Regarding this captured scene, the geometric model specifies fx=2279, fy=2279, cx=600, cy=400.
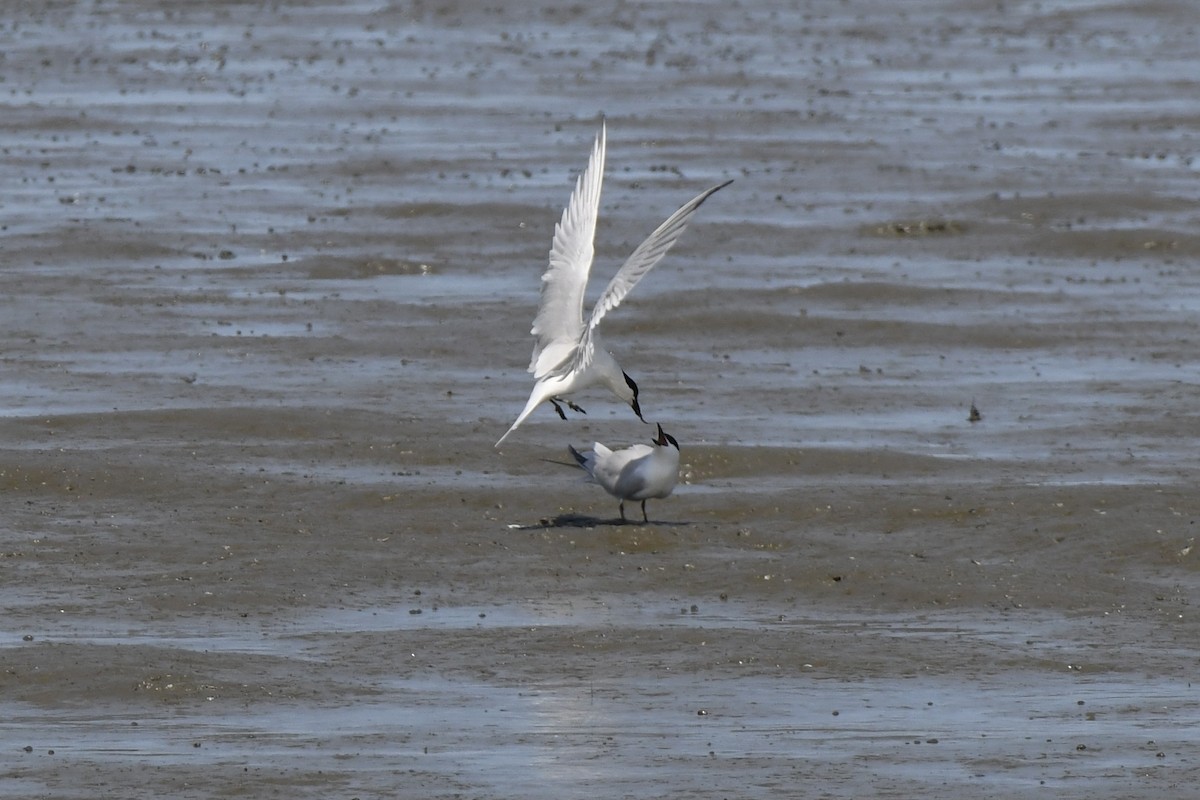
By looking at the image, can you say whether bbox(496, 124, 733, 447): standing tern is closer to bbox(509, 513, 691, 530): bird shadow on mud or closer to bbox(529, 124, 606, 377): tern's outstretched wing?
bbox(529, 124, 606, 377): tern's outstretched wing

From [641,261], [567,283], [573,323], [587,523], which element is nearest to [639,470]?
[587,523]

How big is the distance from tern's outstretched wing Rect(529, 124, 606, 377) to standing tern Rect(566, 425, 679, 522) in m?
0.51

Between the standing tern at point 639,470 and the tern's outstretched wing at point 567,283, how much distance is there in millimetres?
514

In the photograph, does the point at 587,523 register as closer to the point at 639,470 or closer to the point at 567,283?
the point at 639,470

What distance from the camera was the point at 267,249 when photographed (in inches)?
651

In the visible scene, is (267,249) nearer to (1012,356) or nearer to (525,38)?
(1012,356)

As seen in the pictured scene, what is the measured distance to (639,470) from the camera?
33.8ft

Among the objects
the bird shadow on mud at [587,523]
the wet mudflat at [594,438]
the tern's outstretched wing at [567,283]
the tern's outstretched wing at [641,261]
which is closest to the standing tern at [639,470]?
the bird shadow on mud at [587,523]

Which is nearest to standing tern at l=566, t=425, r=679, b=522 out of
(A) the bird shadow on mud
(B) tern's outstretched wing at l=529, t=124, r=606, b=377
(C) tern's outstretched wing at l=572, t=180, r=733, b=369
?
(A) the bird shadow on mud

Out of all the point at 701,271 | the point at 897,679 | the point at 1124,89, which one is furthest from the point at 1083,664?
the point at 1124,89

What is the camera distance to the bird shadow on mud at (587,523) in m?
10.4

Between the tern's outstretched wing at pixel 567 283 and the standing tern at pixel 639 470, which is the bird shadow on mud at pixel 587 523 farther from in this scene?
the tern's outstretched wing at pixel 567 283

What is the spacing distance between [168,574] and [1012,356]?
6528 millimetres

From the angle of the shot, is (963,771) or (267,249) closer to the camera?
(963,771)
